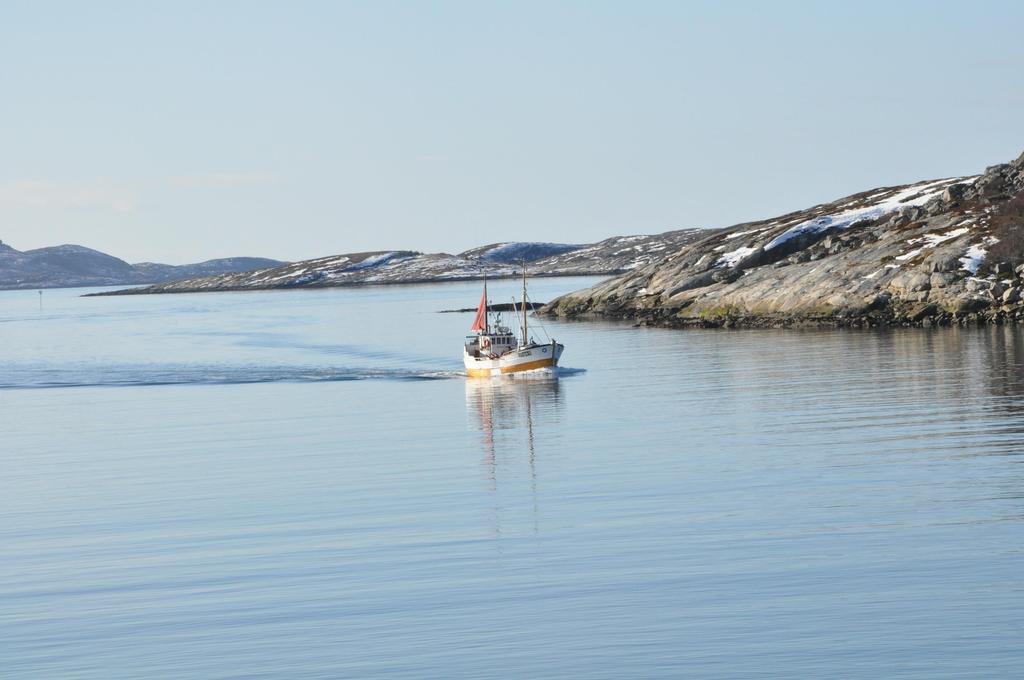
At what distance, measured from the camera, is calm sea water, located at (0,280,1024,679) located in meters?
18.0

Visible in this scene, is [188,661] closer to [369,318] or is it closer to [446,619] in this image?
[446,619]

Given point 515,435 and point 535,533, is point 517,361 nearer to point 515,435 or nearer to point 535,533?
point 515,435

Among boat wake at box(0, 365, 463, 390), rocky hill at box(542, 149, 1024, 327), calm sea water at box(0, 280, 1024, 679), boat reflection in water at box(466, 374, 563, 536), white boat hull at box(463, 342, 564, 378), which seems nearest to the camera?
calm sea water at box(0, 280, 1024, 679)

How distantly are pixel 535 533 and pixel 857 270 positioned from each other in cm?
8240

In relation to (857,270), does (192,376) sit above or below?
below

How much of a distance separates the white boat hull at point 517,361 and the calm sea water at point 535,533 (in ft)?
46.0

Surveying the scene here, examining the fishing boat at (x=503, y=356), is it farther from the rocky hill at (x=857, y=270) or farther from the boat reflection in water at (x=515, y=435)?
the rocky hill at (x=857, y=270)

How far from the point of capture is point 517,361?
2918 inches

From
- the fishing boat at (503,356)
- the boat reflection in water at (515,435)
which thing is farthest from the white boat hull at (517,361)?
the boat reflection in water at (515,435)

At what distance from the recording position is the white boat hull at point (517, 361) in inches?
2894

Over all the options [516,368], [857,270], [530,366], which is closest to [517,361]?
[516,368]

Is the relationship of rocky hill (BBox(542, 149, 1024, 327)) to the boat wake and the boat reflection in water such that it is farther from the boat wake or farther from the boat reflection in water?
the boat wake

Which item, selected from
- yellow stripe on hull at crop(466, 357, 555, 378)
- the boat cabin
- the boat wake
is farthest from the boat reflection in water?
the boat wake

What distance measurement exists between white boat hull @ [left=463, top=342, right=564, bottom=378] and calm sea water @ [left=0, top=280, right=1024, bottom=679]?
14.0 metres
